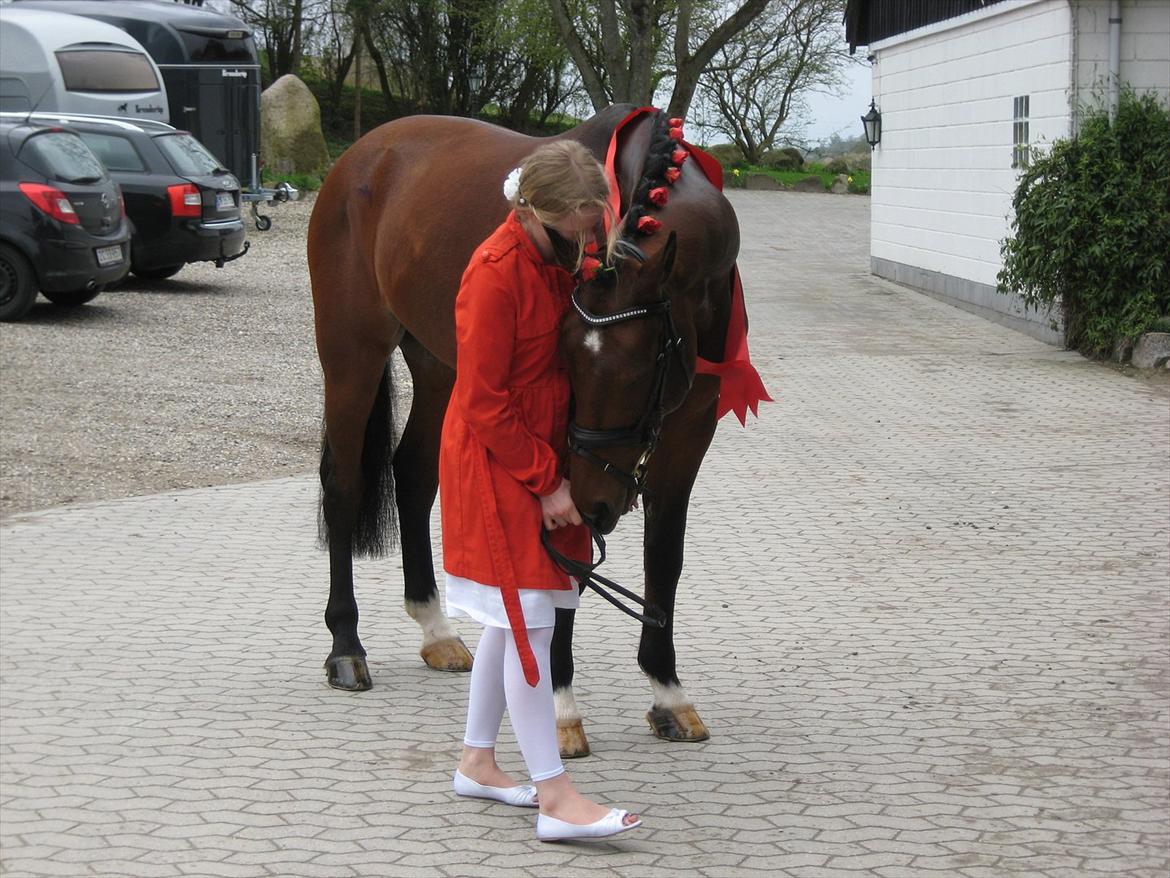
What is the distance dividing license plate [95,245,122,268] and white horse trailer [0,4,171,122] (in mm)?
9890

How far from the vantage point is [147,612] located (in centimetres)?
605

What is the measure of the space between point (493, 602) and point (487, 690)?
0.34 metres

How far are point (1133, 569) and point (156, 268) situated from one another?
45.6 ft

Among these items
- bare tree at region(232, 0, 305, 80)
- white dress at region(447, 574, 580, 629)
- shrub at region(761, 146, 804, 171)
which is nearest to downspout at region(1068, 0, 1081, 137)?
white dress at region(447, 574, 580, 629)

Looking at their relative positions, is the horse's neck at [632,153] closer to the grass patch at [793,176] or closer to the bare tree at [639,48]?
the bare tree at [639,48]

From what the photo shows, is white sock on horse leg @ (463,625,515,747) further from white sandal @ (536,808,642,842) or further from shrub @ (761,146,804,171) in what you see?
shrub @ (761,146,804,171)

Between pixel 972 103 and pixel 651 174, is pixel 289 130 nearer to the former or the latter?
pixel 972 103

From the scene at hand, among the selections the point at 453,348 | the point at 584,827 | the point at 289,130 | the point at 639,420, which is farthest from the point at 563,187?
the point at 289,130

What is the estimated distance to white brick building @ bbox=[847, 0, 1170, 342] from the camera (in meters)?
14.2

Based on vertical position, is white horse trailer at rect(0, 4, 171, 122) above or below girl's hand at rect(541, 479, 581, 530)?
above

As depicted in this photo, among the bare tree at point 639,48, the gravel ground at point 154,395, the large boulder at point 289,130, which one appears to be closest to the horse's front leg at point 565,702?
the gravel ground at point 154,395

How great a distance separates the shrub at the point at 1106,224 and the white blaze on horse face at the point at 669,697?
9602 millimetres

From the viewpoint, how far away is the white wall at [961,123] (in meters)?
15.1

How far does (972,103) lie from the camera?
17.6 meters
